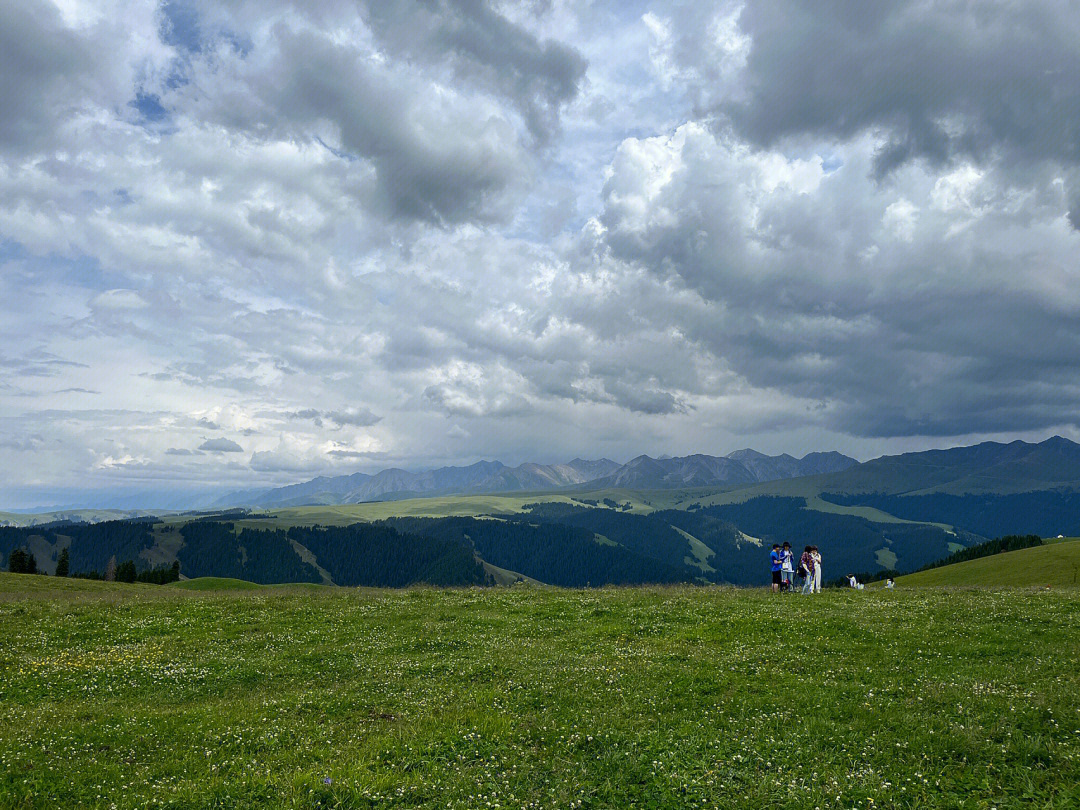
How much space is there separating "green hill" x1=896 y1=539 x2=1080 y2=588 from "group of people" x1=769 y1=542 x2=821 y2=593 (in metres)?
49.9

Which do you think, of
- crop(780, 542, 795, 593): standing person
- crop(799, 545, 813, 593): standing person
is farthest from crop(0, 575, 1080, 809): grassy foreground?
crop(780, 542, 795, 593): standing person

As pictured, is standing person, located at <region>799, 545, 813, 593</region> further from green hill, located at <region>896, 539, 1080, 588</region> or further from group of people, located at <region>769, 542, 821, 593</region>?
green hill, located at <region>896, 539, 1080, 588</region>

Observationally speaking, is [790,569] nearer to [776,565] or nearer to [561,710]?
[776,565]

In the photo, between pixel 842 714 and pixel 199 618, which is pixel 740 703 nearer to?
pixel 842 714

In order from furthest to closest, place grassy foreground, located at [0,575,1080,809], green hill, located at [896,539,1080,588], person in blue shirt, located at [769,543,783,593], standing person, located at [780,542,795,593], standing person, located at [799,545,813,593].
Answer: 1. green hill, located at [896,539,1080,588]
2. standing person, located at [780,542,795,593]
3. person in blue shirt, located at [769,543,783,593]
4. standing person, located at [799,545,813,593]
5. grassy foreground, located at [0,575,1080,809]

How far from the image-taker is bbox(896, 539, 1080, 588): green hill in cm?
7931

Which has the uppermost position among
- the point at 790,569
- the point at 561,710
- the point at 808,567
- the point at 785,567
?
the point at 561,710

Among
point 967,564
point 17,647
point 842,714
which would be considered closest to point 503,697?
point 842,714

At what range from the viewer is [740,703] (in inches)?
653

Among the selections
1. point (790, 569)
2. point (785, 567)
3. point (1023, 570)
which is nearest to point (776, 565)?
point (785, 567)

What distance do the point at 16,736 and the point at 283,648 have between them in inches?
428

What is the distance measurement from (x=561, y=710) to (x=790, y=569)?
30.0 meters

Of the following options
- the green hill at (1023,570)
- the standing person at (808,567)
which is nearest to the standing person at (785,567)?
the standing person at (808,567)

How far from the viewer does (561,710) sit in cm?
1666
